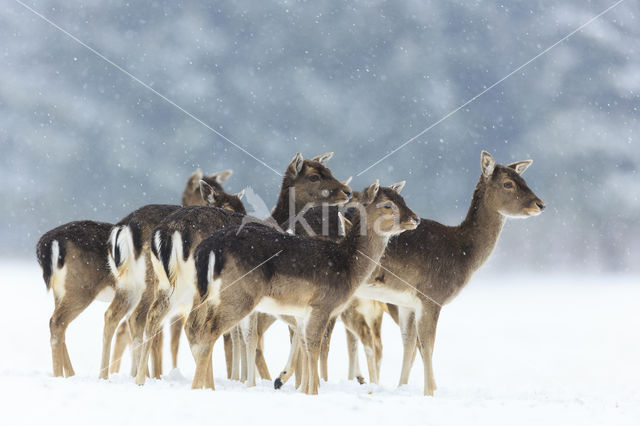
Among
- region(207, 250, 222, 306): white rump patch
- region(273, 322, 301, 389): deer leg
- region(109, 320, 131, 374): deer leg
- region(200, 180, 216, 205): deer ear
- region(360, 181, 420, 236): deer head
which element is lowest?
region(273, 322, 301, 389): deer leg

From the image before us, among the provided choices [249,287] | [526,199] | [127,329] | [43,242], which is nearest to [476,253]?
[526,199]

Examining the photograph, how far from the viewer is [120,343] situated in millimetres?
13609

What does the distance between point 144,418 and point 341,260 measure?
3696mm

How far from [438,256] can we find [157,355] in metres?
4.40

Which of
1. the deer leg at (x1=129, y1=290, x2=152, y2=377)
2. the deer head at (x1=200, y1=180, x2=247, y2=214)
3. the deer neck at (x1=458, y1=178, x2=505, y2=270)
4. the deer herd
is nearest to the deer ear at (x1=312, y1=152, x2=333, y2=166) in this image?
the deer herd

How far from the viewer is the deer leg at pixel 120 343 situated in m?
13.5

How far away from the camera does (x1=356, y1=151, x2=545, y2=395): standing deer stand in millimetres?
12422

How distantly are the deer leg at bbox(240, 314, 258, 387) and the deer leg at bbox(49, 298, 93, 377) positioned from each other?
264 centimetres

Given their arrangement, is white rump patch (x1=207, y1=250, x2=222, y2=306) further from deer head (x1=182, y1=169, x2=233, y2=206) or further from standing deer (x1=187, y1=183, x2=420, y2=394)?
deer head (x1=182, y1=169, x2=233, y2=206)

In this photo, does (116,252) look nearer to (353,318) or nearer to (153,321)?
(153,321)

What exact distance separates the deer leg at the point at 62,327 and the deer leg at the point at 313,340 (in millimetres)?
3930

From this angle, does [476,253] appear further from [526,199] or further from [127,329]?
[127,329]

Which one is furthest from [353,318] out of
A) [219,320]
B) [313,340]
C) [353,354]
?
[219,320]

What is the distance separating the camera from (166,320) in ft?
37.2
